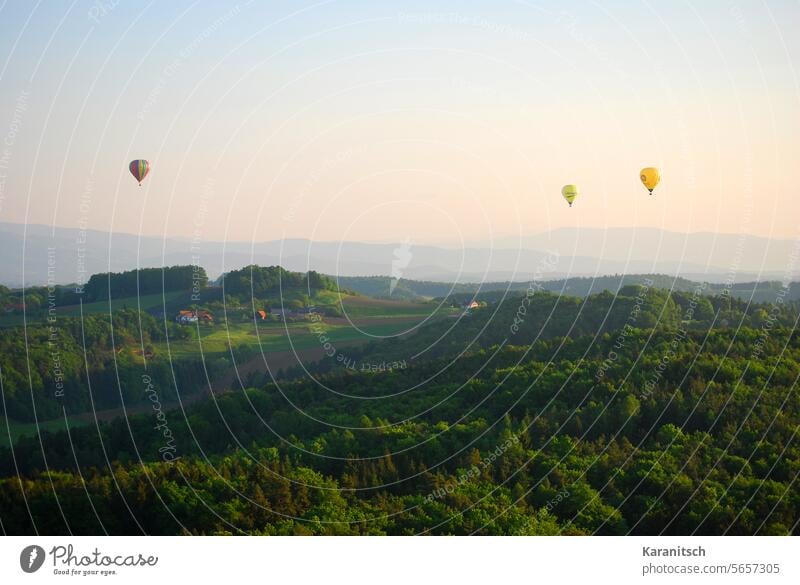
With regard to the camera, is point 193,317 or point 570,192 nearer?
point 570,192

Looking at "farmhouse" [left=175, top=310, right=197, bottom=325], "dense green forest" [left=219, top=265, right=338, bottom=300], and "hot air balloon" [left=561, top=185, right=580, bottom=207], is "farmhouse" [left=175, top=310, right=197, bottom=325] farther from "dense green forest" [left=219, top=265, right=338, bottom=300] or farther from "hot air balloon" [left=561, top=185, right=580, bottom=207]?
"hot air balloon" [left=561, top=185, right=580, bottom=207]

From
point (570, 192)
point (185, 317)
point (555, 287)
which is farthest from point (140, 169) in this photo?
point (555, 287)

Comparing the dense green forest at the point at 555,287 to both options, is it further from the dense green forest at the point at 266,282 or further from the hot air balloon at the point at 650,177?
the hot air balloon at the point at 650,177

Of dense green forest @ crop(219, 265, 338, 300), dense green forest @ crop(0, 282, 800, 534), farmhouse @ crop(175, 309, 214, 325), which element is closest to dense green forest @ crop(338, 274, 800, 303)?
dense green forest @ crop(219, 265, 338, 300)

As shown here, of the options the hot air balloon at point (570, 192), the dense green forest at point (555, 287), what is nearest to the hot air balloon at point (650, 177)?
the hot air balloon at point (570, 192)

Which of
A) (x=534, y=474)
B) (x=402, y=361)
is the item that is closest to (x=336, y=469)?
(x=534, y=474)

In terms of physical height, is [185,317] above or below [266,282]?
below

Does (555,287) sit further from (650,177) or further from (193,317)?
(650,177)
